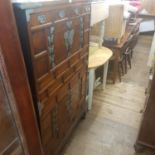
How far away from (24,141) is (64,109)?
577mm

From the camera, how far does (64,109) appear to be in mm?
1557

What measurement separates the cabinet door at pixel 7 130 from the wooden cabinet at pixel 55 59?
0.22 meters

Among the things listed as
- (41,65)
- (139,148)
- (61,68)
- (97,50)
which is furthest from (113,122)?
(41,65)

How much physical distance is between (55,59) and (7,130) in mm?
538

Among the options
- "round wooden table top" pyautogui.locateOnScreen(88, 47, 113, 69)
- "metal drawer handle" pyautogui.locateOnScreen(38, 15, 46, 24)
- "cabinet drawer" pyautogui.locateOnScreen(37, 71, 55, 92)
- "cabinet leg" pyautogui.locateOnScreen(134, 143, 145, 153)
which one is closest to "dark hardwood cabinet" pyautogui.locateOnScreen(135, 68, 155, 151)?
"cabinet leg" pyautogui.locateOnScreen(134, 143, 145, 153)

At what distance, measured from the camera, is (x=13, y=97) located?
871 mm

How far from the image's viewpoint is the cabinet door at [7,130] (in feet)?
2.77

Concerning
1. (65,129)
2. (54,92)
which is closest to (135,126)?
(65,129)

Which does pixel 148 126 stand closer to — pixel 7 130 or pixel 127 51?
pixel 7 130

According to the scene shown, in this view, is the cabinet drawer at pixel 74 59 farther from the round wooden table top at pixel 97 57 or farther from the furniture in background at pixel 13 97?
the furniture in background at pixel 13 97

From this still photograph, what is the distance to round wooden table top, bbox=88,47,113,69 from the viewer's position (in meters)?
2.07

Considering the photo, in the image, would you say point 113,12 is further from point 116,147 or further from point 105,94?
point 116,147

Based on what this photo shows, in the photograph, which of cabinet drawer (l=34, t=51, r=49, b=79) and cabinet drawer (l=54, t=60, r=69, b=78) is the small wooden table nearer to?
cabinet drawer (l=54, t=60, r=69, b=78)

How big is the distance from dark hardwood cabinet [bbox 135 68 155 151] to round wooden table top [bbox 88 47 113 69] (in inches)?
25.0
